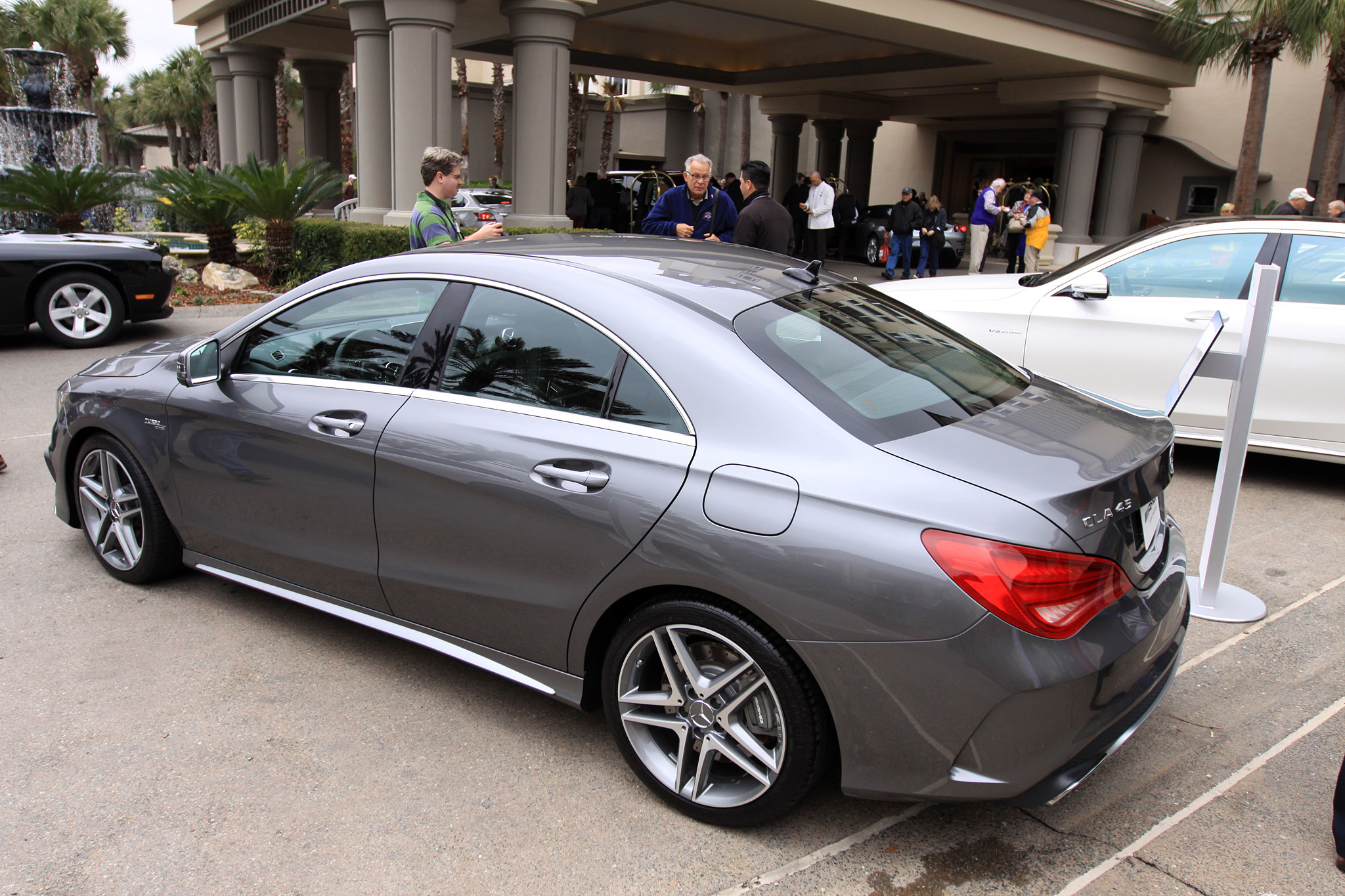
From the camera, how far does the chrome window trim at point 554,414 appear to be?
263cm

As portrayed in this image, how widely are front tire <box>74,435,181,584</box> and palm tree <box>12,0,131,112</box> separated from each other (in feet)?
140

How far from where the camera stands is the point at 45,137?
18.0m

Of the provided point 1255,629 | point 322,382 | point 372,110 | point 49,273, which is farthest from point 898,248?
point 322,382

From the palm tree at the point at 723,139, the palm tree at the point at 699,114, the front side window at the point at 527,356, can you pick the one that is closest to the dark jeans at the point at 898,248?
the front side window at the point at 527,356

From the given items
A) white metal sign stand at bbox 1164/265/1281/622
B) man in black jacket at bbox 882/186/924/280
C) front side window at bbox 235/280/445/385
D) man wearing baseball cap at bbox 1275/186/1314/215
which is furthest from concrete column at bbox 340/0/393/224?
white metal sign stand at bbox 1164/265/1281/622

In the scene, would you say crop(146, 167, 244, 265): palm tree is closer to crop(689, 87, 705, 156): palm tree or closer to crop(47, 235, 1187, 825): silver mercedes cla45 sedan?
crop(47, 235, 1187, 825): silver mercedes cla45 sedan

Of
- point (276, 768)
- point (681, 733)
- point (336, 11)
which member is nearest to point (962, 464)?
point (681, 733)

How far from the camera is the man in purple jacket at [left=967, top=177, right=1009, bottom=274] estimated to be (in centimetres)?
1639

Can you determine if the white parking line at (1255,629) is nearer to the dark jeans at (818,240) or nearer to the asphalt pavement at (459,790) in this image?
the asphalt pavement at (459,790)

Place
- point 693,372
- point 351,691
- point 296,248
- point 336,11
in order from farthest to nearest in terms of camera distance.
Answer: point 336,11, point 296,248, point 351,691, point 693,372

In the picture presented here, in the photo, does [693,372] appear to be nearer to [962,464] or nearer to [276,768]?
[962,464]

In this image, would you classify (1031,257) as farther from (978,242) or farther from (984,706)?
(984,706)

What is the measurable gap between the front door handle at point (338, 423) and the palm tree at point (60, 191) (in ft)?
37.7

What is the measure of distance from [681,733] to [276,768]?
1.27 m
